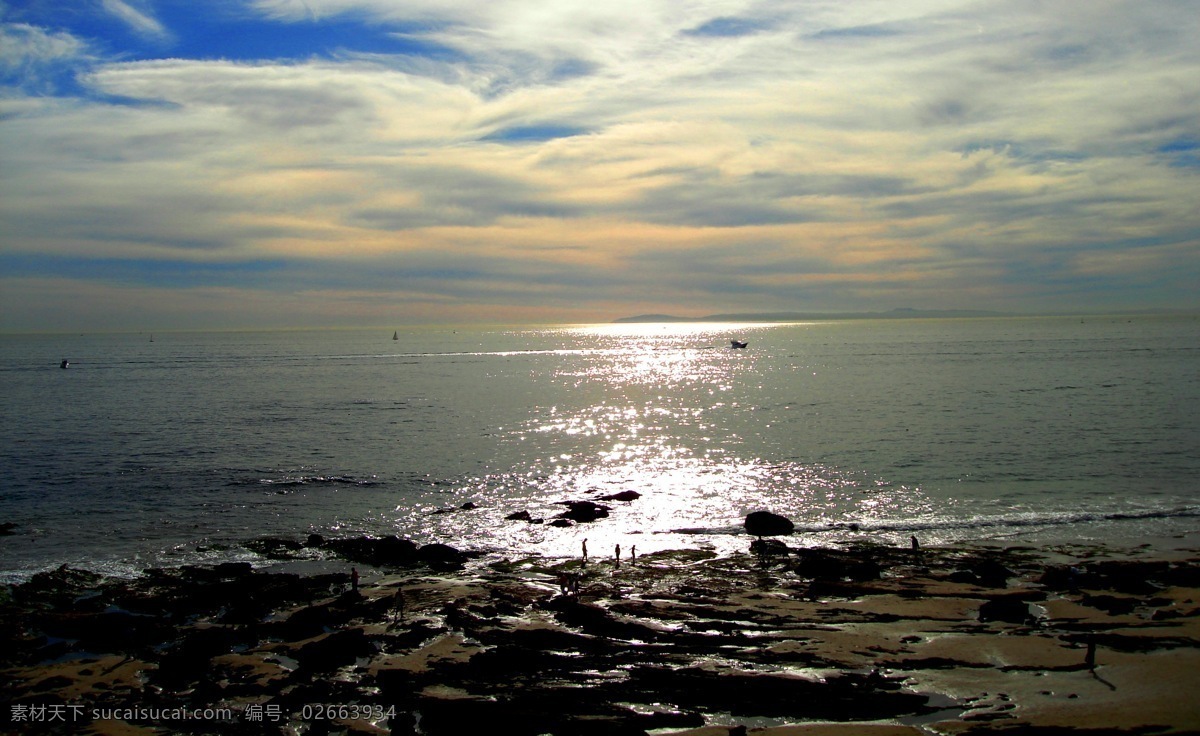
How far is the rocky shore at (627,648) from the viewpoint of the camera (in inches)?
638

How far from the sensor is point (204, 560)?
29.6 m

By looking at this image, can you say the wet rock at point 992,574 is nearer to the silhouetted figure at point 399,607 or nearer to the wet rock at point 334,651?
the silhouetted figure at point 399,607

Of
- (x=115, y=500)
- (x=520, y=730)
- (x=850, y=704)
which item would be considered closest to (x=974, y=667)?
(x=850, y=704)

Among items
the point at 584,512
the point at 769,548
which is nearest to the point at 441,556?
the point at 584,512

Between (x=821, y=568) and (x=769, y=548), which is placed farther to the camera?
(x=769, y=548)

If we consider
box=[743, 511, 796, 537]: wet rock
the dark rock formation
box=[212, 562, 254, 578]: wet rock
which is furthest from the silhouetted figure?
the dark rock formation

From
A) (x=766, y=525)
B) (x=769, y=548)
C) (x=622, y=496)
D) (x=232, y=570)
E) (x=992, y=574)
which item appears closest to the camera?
(x=992, y=574)

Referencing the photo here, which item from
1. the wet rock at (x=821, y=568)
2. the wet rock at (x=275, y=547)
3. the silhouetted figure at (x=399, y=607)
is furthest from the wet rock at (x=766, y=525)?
the wet rock at (x=275, y=547)

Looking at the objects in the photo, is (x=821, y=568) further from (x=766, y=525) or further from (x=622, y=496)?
(x=622, y=496)

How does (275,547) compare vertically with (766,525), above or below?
below

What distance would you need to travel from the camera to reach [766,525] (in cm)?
3222

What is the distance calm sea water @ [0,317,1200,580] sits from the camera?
3347cm

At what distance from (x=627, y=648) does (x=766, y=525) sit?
46.7 feet

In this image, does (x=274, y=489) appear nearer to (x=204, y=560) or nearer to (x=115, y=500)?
(x=115, y=500)
